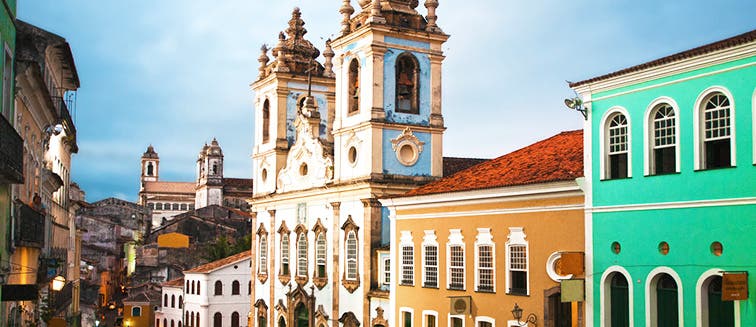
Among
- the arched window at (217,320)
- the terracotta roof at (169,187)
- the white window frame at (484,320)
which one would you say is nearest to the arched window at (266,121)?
the arched window at (217,320)

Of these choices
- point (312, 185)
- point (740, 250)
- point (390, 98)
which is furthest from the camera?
point (312, 185)

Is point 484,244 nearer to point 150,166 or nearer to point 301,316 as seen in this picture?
point 301,316

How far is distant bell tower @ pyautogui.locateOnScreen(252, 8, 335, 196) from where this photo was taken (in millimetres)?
43531

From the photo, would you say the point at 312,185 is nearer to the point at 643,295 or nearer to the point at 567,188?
the point at 567,188

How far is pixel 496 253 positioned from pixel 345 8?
15.8m

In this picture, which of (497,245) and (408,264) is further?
(408,264)

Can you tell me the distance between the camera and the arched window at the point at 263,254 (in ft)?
144

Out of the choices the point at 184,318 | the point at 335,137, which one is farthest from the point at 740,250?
the point at 184,318

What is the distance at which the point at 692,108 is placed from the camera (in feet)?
60.6

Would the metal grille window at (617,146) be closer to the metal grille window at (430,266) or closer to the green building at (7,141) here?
the metal grille window at (430,266)

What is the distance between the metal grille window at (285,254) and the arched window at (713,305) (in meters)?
25.5

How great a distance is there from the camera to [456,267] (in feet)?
86.6

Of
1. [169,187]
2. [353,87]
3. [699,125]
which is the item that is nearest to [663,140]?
[699,125]

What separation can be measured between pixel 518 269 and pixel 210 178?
94950 mm
